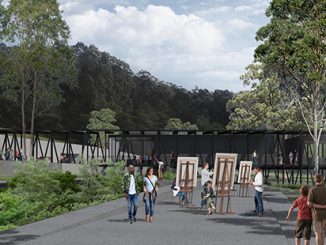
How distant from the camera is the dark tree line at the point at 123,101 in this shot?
12138 cm

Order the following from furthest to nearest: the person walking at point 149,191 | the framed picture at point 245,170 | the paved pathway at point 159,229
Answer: the framed picture at point 245,170 → the person walking at point 149,191 → the paved pathway at point 159,229

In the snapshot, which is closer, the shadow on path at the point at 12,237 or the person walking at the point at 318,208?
the person walking at the point at 318,208

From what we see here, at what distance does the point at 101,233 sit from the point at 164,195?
1506 cm

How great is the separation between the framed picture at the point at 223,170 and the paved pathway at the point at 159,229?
1.18 meters

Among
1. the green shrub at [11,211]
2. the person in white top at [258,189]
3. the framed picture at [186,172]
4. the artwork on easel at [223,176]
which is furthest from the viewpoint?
the framed picture at [186,172]

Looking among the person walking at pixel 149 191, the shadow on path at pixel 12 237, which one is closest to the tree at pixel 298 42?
the person walking at pixel 149 191

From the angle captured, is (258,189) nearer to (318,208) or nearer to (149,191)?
(149,191)

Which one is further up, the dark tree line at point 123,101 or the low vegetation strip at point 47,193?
the dark tree line at point 123,101

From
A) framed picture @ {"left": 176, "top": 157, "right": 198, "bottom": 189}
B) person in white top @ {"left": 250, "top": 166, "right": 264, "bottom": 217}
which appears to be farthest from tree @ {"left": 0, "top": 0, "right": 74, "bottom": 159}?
person in white top @ {"left": 250, "top": 166, "right": 264, "bottom": 217}

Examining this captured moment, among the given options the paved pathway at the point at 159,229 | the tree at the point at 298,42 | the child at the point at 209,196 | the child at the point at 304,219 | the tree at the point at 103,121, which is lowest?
the paved pathway at the point at 159,229

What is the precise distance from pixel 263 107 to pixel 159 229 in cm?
6348

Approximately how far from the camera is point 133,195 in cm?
1986

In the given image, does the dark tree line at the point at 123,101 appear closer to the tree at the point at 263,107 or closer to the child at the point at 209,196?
the tree at the point at 263,107

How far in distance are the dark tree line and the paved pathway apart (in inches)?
3609
